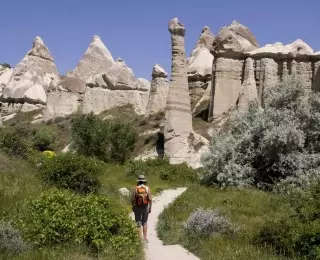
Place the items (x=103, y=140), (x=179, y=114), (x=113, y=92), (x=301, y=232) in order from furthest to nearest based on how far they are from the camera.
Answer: (x=113, y=92) → (x=179, y=114) → (x=103, y=140) → (x=301, y=232)

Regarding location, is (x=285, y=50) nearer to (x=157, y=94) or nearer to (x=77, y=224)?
(x=157, y=94)

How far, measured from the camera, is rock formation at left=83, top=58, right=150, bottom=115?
134 feet

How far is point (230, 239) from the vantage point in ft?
26.7

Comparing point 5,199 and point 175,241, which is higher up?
point 5,199

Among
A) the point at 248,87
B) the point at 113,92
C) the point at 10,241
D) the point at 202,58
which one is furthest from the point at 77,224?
the point at 113,92

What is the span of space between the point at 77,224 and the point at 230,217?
158 inches

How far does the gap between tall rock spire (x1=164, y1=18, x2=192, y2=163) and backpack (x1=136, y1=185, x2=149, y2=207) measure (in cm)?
1523

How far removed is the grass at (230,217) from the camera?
24.0 ft

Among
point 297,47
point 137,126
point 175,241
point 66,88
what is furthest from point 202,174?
point 66,88

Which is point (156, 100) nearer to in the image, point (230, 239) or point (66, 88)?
point (66, 88)

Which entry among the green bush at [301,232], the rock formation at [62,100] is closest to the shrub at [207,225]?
the green bush at [301,232]

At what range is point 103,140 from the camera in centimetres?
2359

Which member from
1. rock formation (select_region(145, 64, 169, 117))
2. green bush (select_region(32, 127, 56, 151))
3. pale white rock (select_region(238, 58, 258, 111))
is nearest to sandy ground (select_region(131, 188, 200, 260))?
pale white rock (select_region(238, 58, 258, 111))

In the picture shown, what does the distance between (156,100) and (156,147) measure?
9.20m
